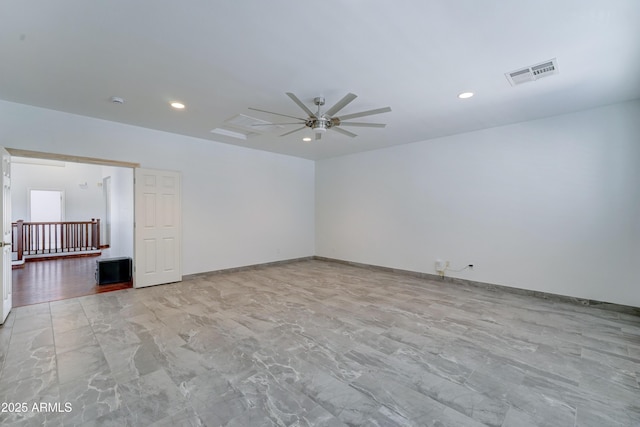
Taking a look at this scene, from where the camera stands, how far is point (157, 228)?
16.4 feet

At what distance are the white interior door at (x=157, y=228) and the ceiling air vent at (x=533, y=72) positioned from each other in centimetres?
534

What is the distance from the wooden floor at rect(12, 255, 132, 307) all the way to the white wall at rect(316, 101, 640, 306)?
545cm

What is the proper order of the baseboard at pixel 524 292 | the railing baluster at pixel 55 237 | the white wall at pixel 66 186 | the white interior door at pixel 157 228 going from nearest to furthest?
the baseboard at pixel 524 292
the white interior door at pixel 157 228
the railing baluster at pixel 55 237
the white wall at pixel 66 186

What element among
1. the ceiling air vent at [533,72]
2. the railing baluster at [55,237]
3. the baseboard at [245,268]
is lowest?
the baseboard at [245,268]

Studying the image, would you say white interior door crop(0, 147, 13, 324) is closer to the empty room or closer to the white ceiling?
the empty room

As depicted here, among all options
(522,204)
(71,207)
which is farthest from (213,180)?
(71,207)

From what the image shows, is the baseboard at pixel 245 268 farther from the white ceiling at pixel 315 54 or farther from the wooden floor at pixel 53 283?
the white ceiling at pixel 315 54

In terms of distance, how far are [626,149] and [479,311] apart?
293 cm

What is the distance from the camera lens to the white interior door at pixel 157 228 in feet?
15.8

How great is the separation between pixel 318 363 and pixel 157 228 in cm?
403

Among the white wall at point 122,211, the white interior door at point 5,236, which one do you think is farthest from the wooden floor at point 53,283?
the white wall at point 122,211

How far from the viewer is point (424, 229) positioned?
5613 millimetres

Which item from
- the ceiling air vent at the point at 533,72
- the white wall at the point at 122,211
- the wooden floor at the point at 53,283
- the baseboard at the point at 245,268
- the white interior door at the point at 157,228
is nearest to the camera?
the ceiling air vent at the point at 533,72

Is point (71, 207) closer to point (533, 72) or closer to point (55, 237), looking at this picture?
point (55, 237)
